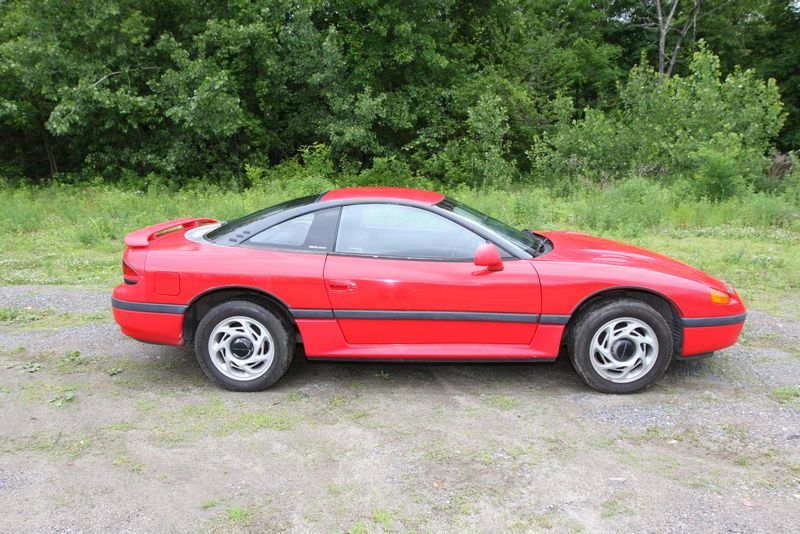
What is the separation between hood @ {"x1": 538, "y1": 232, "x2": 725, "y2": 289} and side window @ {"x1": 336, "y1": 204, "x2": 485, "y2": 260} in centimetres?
60

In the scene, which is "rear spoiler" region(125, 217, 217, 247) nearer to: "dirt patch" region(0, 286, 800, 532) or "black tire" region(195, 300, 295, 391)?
"black tire" region(195, 300, 295, 391)

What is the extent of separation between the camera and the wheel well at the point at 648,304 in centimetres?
429

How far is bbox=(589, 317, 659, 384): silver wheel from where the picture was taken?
4.23 meters

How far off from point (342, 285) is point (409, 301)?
0.48 metres

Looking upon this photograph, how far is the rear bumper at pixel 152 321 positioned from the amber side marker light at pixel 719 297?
3.72 m

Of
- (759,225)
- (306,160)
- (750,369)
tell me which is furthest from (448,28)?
(750,369)

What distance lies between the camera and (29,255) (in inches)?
348

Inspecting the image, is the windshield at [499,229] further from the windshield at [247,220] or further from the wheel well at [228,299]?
the wheel well at [228,299]

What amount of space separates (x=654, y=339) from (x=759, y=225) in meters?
7.72

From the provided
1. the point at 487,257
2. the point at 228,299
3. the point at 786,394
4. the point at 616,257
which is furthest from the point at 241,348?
the point at 786,394

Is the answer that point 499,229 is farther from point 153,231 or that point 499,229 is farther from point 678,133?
point 678,133

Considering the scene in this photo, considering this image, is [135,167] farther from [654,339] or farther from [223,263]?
[654,339]

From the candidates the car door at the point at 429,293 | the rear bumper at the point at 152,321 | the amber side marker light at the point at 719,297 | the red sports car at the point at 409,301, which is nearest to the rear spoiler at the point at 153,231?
the red sports car at the point at 409,301

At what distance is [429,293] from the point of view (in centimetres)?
422
